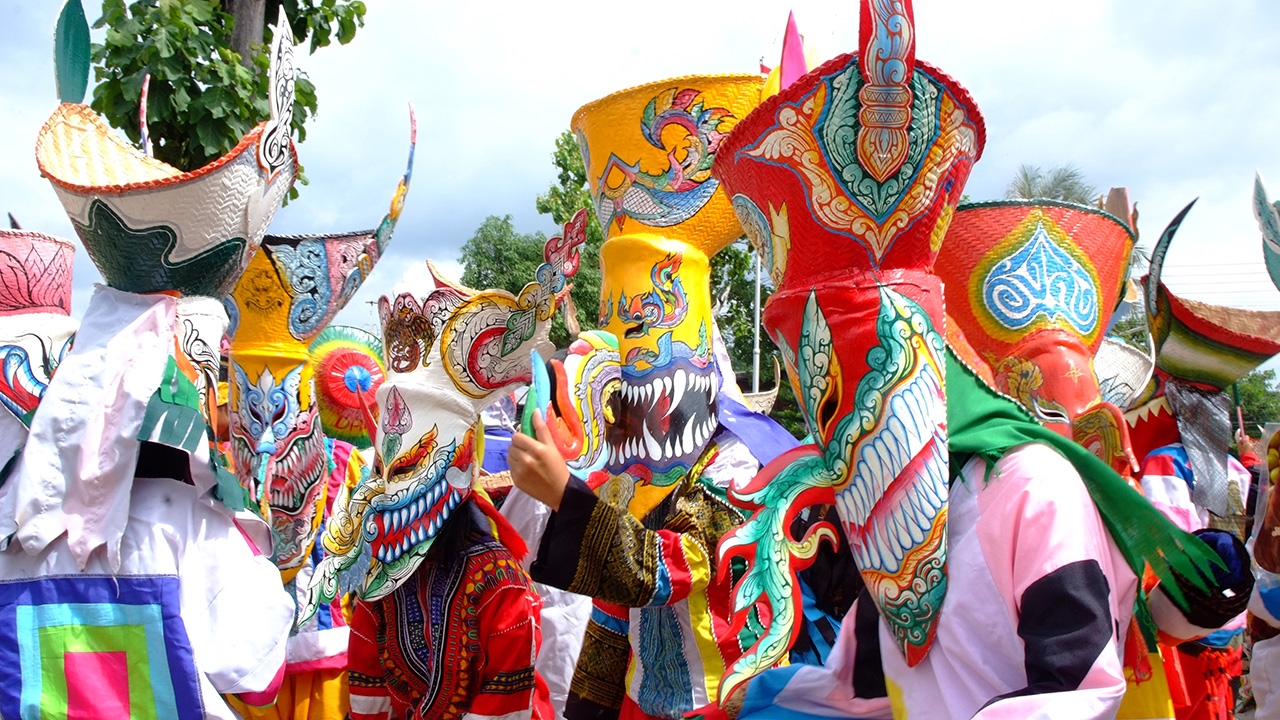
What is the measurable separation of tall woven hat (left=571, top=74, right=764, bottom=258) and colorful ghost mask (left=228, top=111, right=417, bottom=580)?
3.64 ft

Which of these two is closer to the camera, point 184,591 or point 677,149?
point 184,591

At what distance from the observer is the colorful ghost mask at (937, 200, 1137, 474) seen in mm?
2684

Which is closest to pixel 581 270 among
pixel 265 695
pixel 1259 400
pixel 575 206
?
pixel 575 206

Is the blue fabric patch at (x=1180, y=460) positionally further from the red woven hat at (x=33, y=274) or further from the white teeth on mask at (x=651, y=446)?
the red woven hat at (x=33, y=274)

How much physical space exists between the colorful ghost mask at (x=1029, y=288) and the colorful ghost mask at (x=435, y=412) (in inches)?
42.9

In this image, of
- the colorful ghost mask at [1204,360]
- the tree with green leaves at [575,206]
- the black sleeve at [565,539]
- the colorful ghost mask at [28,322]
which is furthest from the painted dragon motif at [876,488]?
the tree with green leaves at [575,206]

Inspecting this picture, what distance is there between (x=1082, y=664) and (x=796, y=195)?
2.97ft

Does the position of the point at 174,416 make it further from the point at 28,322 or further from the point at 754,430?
the point at 754,430

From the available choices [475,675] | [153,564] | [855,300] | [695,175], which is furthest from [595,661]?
[855,300]

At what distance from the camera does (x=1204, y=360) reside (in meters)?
3.57

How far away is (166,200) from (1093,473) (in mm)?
2212

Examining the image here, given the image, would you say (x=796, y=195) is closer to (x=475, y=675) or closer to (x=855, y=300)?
(x=855, y=300)

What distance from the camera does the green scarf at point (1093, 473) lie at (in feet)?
5.24

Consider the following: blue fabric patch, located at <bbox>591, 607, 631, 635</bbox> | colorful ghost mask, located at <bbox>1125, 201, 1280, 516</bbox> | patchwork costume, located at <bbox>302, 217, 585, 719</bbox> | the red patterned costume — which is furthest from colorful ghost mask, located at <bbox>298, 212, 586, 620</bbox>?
colorful ghost mask, located at <bbox>1125, 201, 1280, 516</bbox>
